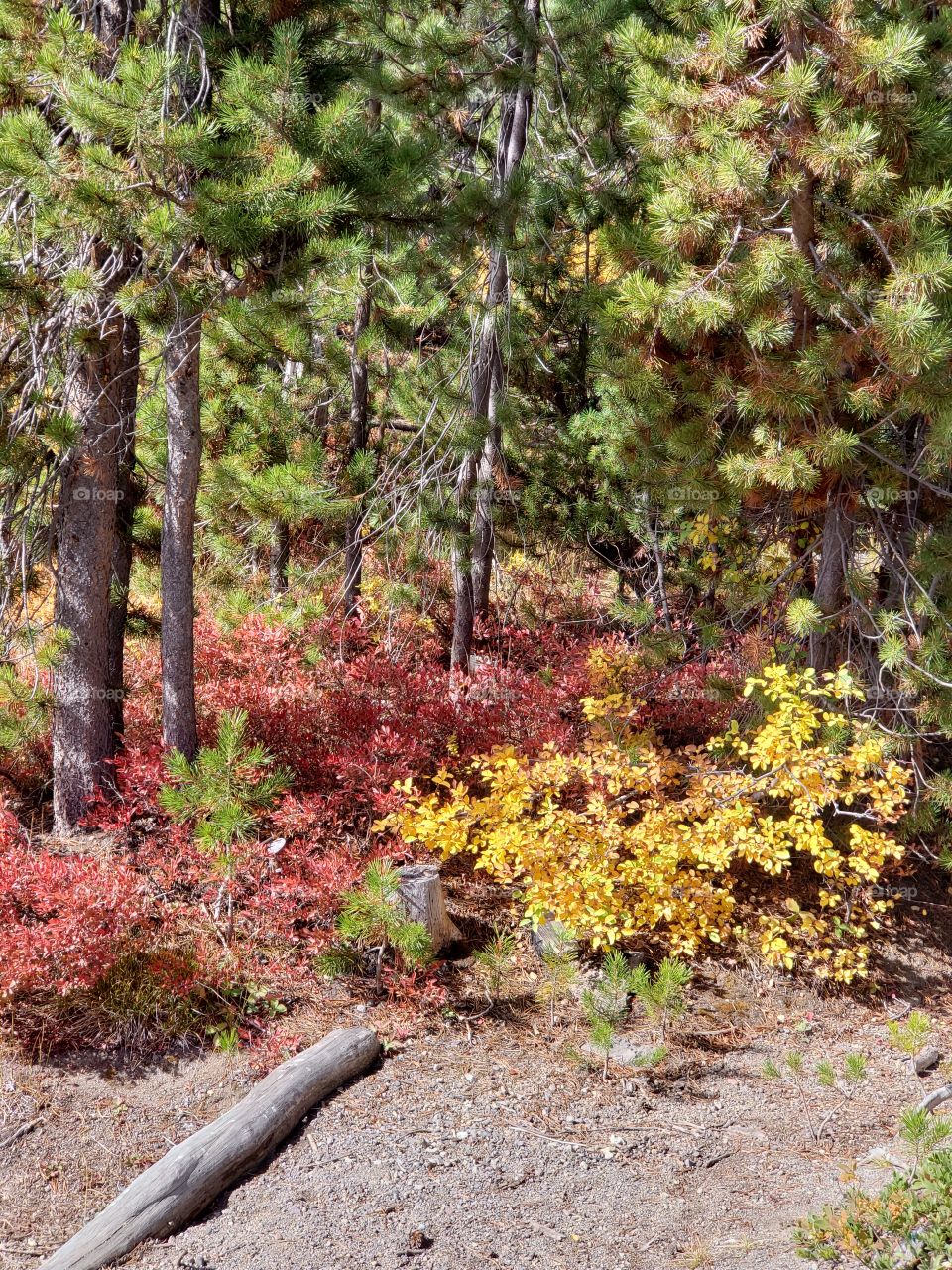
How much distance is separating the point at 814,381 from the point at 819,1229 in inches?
144

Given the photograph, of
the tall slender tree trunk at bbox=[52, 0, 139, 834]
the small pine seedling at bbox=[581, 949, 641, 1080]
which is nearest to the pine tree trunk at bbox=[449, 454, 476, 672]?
the tall slender tree trunk at bbox=[52, 0, 139, 834]

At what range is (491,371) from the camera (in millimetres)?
6742

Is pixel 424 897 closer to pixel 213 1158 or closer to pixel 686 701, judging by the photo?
pixel 213 1158

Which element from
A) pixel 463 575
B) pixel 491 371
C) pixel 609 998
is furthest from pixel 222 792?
pixel 491 371

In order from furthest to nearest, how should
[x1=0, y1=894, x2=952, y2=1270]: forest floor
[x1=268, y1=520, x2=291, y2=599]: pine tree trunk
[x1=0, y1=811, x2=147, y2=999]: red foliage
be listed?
[x1=268, y1=520, x2=291, y2=599]: pine tree trunk < [x1=0, y1=811, x2=147, y2=999]: red foliage < [x1=0, y1=894, x2=952, y2=1270]: forest floor

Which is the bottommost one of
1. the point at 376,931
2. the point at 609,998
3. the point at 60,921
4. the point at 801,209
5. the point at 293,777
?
the point at 609,998

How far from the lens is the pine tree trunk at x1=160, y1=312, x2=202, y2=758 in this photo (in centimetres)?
553

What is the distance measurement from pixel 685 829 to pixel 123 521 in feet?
12.4

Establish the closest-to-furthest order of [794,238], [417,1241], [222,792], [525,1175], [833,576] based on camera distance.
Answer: [417,1241]
[525,1175]
[222,792]
[794,238]
[833,576]

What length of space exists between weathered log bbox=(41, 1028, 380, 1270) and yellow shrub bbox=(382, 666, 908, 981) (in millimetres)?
1157

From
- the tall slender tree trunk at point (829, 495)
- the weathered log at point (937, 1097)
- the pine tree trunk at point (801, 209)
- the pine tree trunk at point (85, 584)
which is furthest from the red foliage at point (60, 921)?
the pine tree trunk at point (801, 209)

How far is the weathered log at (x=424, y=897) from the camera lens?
17.1 feet

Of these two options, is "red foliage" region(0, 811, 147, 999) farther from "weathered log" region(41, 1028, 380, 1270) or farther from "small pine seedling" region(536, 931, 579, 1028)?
"small pine seedling" region(536, 931, 579, 1028)

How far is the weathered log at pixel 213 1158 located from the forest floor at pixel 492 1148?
0.23 ft
